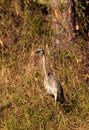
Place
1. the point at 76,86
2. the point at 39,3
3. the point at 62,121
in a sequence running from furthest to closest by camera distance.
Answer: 1. the point at 39,3
2. the point at 76,86
3. the point at 62,121

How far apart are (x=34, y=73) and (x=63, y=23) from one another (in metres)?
0.97

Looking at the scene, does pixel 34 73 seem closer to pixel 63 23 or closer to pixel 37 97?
pixel 37 97

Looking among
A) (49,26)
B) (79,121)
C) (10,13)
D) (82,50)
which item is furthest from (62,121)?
(10,13)

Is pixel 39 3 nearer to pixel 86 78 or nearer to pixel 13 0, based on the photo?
pixel 13 0

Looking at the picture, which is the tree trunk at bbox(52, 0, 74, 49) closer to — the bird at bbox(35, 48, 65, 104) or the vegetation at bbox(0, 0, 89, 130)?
the vegetation at bbox(0, 0, 89, 130)

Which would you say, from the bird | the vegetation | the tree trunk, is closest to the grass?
the vegetation

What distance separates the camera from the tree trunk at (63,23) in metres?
8.09

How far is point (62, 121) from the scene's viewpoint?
6.85 m

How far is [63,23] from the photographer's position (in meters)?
8.14

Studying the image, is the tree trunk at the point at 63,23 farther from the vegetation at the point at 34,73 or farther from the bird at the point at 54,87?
the bird at the point at 54,87

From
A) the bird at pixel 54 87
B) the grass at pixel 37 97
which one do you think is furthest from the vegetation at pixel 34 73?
the bird at pixel 54 87

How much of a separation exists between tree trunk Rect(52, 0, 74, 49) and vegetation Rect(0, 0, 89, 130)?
137 millimetres

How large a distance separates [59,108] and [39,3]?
254 centimetres

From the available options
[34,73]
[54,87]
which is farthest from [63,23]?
[54,87]
